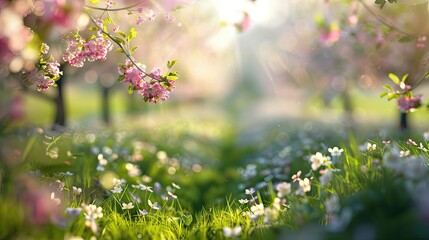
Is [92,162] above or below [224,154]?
above

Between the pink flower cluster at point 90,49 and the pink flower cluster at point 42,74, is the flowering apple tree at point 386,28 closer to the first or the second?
the pink flower cluster at point 90,49

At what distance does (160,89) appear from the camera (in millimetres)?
4582

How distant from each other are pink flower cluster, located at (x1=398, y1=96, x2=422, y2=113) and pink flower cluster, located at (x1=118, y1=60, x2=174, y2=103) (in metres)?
2.25

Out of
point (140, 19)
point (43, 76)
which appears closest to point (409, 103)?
point (140, 19)

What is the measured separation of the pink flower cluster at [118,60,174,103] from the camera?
4.57 m

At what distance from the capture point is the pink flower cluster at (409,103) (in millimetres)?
4457

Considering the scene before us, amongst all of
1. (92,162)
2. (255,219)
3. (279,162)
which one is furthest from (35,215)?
(279,162)

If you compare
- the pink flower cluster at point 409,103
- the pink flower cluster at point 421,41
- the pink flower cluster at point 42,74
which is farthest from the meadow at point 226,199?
the pink flower cluster at point 421,41

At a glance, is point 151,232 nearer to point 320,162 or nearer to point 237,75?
point 320,162

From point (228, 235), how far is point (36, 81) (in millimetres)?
2580

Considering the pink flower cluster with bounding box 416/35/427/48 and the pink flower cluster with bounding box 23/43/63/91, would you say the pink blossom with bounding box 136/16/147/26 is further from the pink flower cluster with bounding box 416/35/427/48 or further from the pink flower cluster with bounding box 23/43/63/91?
the pink flower cluster with bounding box 416/35/427/48

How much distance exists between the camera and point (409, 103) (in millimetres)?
4516

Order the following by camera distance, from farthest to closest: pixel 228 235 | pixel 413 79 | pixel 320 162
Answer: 1. pixel 413 79
2. pixel 320 162
3. pixel 228 235

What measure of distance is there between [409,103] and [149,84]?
2.53 metres
